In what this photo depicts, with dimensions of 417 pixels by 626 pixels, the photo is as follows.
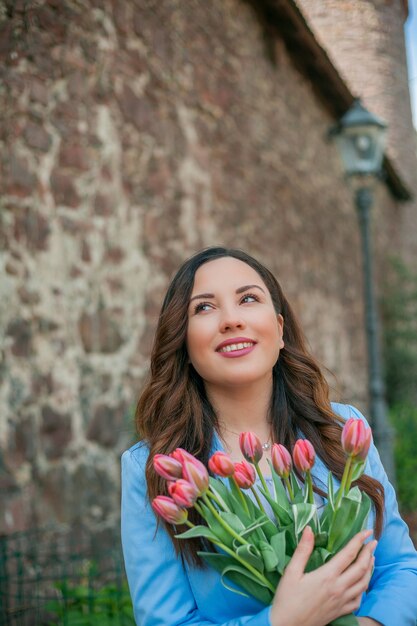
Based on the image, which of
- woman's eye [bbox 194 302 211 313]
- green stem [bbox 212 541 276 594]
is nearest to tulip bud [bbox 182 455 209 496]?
green stem [bbox 212 541 276 594]

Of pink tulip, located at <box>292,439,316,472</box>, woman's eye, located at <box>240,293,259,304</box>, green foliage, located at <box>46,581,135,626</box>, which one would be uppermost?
woman's eye, located at <box>240,293,259,304</box>

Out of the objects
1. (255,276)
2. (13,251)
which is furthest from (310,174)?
(255,276)

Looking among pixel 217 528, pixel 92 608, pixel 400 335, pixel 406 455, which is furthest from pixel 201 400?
pixel 400 335

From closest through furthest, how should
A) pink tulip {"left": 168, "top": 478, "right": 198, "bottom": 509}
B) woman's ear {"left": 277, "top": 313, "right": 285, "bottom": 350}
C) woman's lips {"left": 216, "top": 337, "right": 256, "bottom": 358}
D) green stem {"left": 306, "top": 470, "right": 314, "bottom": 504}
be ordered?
pink tulip {"left": 168, "top": 478, "right": 198, "bottom": 509}
green stem {"left": 306, "top": 470, "right": 314, "bottom": 504}
woman's lips {"left": 216, "top": 337, "right": 256, "bottom": 358}
woman's ear {"left": 277, "top": 313, "right": 285, "bottom": 350}

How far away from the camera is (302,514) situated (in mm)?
1540

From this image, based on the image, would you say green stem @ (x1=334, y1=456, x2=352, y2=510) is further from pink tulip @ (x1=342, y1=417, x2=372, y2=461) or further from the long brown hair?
the long brown hair

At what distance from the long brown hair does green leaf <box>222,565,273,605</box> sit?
33cm

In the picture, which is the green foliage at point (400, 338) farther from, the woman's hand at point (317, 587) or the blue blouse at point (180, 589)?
the woman's hand at point (317, 587)

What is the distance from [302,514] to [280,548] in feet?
0.24

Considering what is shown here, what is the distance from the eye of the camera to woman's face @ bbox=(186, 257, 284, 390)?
1.84 m

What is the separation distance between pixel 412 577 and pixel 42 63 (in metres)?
3.17

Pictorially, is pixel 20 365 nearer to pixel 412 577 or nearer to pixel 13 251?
pixel 13 251

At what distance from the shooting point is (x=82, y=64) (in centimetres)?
443

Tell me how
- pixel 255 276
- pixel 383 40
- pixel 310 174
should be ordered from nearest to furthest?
1. pixel 255 276
2. pixel 310 174
3. pixel 383 40
